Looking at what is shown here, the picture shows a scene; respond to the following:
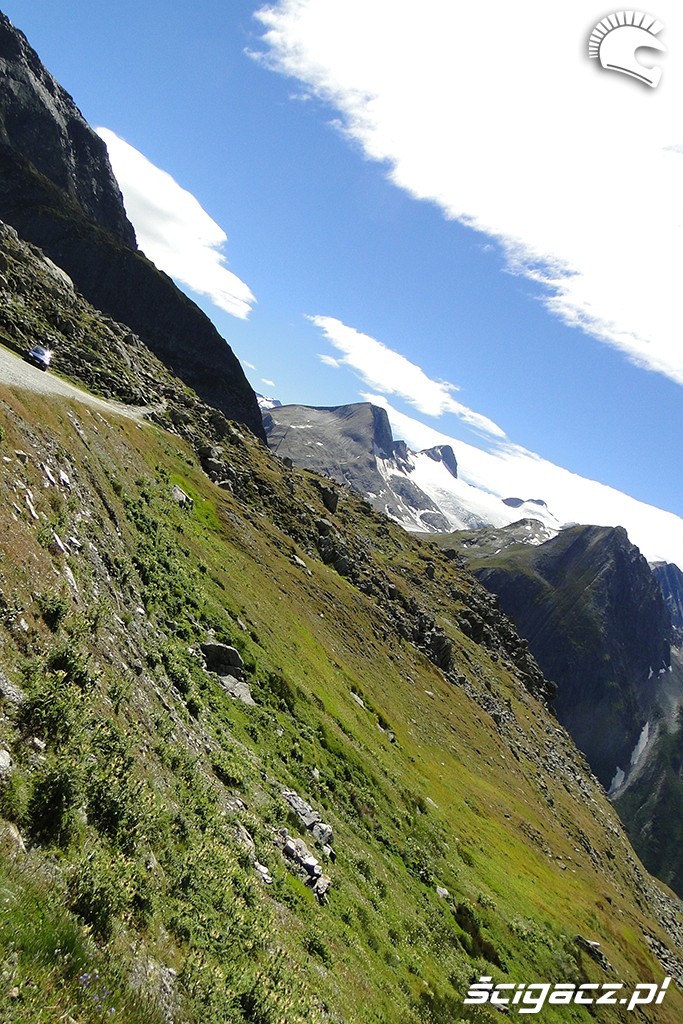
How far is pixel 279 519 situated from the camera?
309ft

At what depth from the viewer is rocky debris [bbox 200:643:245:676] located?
30.9m

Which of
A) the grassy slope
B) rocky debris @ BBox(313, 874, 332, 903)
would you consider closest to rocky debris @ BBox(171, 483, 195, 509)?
the grassy slope

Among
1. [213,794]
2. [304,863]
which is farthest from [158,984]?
[304,863]

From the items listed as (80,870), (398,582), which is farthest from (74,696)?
(398,582)

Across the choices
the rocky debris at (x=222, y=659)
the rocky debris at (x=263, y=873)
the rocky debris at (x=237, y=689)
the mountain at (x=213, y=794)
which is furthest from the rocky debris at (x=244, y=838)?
the rocky debris at (x=222, y=659)

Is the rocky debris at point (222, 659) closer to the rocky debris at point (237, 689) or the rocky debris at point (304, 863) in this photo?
the rocky debris at point (237, 689)

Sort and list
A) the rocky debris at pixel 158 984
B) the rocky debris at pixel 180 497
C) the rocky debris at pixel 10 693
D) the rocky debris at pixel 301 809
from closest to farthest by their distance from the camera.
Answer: the rocky debris at pixel 158 984, the rocky debris at pixel 10 693, the rocky debris at pixel 301 809, the rocky debris at pixel 180 497

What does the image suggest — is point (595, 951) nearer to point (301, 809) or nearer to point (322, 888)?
point (301, 809)

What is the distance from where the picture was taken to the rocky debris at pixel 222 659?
30891 millimetres

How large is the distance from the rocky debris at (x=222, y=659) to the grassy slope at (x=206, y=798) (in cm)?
131

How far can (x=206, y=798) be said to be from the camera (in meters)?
18.7

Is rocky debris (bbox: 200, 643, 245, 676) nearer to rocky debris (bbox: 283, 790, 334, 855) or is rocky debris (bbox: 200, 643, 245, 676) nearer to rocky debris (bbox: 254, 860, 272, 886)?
rocky debris (bbox: 283, 790, 334, 855)

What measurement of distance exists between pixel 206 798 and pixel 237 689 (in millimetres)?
12718

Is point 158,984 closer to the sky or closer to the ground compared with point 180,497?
closer to the ground
